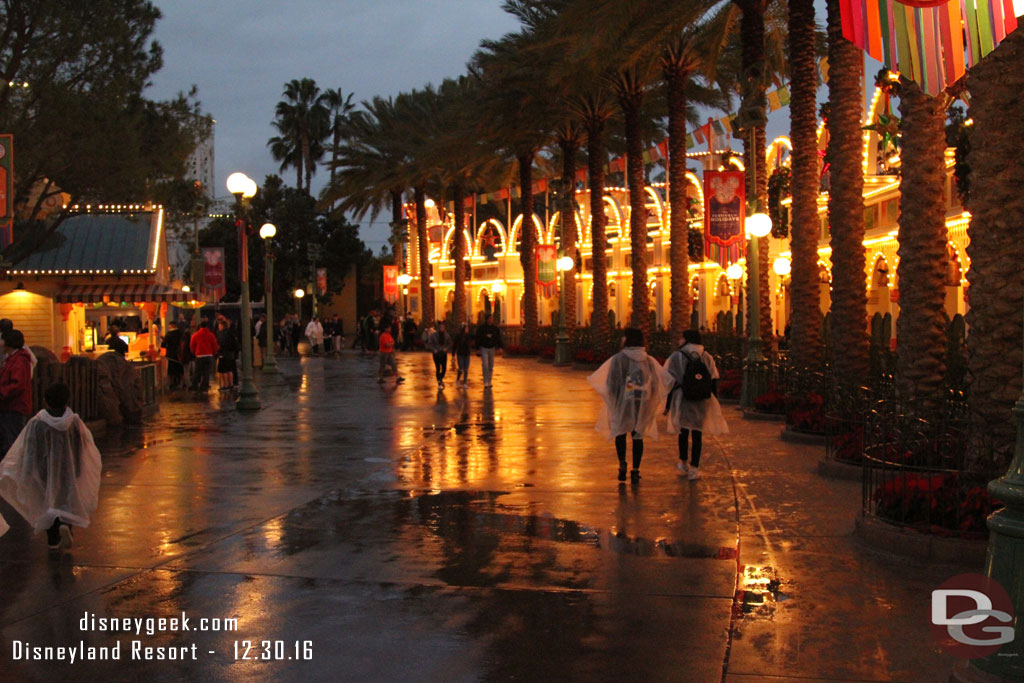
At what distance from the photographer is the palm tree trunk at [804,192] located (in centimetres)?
1777

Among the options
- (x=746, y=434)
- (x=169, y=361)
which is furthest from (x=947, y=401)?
(x=169, y=361)

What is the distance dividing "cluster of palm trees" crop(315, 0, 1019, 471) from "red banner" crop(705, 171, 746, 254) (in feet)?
1.44

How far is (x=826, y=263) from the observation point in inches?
1366

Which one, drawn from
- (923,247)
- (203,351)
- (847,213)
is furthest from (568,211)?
(923,247)

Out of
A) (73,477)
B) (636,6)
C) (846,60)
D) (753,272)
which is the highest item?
(636,6)

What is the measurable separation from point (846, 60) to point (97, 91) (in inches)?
549

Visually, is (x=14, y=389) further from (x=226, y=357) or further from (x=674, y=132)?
(x=674, y=132)

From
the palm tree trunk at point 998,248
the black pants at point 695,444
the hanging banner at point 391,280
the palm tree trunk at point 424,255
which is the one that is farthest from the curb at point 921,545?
the hanging banner at point 391,280

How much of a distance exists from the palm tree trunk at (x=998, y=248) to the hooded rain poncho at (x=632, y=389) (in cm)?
378

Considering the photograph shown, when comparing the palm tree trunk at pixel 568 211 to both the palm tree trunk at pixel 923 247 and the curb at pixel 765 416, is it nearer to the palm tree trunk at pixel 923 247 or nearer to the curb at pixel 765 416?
the curb at pixel 765 416

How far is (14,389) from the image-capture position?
34.3ft

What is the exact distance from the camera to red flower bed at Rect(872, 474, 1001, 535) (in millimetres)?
7812

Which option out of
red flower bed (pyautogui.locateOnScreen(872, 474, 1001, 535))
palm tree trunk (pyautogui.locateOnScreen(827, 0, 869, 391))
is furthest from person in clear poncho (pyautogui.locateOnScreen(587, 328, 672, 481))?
palm tree trunk (pyautogui.locateOnScreen(827, 0, 869, 391))

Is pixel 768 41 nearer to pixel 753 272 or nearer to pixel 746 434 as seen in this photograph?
pixel 753 272
